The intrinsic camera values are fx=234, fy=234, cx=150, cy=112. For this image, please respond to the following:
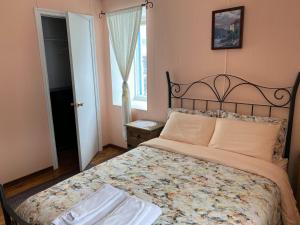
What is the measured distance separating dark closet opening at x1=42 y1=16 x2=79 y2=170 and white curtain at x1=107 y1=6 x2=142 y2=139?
111cm

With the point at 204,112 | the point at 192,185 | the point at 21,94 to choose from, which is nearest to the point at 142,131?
the point at 204,112

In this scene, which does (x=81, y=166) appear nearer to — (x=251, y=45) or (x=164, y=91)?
(x=164, y=91)

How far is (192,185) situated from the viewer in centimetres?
168

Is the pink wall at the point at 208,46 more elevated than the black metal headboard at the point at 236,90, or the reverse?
the pink wall at the point at 208,46

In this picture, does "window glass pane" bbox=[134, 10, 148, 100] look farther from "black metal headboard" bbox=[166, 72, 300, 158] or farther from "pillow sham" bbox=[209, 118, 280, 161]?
"pillow sham" bbox=[209, 118, 280, 161]

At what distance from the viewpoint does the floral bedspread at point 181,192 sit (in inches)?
54.2

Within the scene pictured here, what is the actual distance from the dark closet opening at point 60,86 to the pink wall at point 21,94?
28.9 inches

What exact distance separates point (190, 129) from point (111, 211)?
51.8 inches

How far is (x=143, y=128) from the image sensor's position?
2914 millimetres

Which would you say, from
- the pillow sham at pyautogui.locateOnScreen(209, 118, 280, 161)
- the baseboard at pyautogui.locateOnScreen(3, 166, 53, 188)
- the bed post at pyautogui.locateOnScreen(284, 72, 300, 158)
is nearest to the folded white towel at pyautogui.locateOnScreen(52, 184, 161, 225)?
the pillow sham at pyautogui.locateOnScreen(209, 118, 280, 161)

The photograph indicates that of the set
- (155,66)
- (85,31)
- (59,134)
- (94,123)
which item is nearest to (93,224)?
(155,66)

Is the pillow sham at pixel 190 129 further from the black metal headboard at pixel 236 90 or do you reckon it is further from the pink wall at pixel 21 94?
the pink wall at pixel 21 94

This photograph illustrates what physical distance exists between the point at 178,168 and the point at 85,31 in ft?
7.68

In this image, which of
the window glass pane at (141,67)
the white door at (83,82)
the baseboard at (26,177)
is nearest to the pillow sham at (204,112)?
the window glass pane at (141,67)
